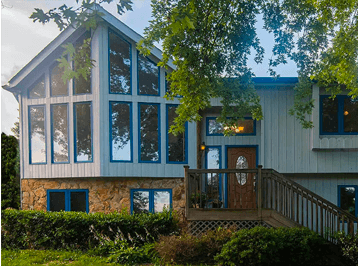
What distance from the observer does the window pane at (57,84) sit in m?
11.5

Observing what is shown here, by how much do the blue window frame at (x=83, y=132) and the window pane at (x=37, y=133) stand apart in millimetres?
1287

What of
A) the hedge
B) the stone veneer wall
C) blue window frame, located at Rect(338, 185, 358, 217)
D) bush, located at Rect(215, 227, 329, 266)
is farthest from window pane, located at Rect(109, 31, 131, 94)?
blue window frame, located at Rect(338, 185, 358, 217)

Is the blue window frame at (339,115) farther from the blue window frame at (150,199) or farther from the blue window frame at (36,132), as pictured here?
the blue window frame at (36,132)

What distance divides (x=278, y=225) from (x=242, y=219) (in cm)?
94

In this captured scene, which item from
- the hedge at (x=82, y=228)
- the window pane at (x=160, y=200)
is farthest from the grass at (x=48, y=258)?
the window pane at (x=160, y=200)

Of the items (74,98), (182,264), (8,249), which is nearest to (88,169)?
(74,98)

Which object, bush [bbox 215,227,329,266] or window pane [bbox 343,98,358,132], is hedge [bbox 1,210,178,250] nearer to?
bush [bbox 215,227,329,266]

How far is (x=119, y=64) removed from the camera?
11.3 metres

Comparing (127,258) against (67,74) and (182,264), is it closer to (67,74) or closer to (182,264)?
(182,264)


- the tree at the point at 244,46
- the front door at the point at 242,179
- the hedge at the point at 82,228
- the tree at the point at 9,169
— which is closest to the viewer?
the tree at the point at 244,46

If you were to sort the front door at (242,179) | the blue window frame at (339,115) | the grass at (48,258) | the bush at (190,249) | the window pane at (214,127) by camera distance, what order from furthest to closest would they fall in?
the window pane at (214,127) < the front door at (242,179) < the blue window frame at (339,115) < the grass at (48,258) < the bush at (190,249)

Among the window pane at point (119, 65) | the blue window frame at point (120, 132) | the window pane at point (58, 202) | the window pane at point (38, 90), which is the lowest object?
the window pane at point (58, 202)

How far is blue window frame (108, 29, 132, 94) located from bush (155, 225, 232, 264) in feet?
17.7

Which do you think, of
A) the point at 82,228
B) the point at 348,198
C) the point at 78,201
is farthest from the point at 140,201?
the point at 348,198
